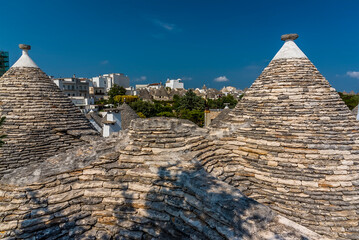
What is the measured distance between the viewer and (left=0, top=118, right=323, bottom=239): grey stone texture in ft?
9.64

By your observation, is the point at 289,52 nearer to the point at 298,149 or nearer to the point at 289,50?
the point at 289,50

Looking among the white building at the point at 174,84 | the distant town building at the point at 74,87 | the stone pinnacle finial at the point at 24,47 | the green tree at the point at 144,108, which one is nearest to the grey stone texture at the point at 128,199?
the stone pinnacle finial at the point at 24,47

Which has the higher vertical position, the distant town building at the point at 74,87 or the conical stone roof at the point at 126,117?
the distant town building at the point at 74,87

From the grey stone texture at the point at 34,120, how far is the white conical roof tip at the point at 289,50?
708 centimetres

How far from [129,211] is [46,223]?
128 centimetres

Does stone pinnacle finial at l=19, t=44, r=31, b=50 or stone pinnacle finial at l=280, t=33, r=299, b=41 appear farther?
stone pinnacle finial at l=19, t=44, r=31, b=50

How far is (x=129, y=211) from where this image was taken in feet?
12.0

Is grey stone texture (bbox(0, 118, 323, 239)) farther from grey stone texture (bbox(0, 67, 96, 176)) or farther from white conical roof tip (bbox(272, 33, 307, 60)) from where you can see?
white conical roof tip (bbox(272, 33, 307, 60))

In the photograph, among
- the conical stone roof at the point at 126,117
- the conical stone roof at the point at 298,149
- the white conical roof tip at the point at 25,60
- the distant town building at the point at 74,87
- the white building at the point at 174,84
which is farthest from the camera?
the white building at the point at 174,84

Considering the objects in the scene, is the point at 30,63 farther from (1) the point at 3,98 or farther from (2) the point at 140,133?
(2) the point at 140,133

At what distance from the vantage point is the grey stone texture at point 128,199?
294 centimetres

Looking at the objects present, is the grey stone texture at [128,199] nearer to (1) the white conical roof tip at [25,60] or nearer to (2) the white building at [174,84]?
(1) the white conical roof tip at [25,60]

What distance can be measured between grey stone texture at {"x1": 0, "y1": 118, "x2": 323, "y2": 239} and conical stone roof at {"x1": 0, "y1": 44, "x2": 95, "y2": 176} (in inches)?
129

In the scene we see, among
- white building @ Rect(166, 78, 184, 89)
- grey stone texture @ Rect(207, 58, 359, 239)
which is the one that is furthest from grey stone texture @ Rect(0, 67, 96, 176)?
white building @ Rect(166, 78, 184, 89)
